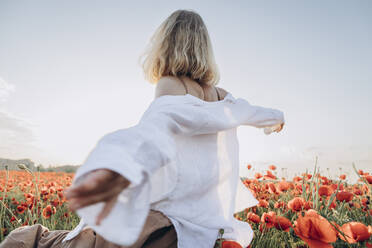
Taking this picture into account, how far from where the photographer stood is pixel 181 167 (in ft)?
3.57

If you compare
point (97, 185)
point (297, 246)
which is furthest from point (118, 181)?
point (297, 246)

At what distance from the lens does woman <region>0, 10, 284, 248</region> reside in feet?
1.96

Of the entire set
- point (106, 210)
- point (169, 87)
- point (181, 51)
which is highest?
point (181, 51)

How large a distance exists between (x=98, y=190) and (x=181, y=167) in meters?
0.55

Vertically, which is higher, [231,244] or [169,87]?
[169,87]

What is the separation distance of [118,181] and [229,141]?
91cm

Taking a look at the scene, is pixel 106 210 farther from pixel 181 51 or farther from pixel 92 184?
pixel 181 51

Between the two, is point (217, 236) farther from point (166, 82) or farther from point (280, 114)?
point (166, 82)

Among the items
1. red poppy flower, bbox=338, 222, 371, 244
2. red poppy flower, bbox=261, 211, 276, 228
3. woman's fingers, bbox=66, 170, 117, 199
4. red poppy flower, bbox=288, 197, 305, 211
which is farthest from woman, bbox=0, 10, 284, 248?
red poppy flower, bbox=338, 222, 371, 244

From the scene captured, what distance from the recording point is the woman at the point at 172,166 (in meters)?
0.60

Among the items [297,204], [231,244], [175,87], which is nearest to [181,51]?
[175,87]

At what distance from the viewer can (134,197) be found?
632 mm

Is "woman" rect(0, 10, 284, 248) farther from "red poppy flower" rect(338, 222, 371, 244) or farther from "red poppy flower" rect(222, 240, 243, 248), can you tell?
"red poppy flower" rect(338, 222, 371, 244)

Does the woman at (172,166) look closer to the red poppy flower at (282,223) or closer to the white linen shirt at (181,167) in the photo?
the white linen shirt at (181,167)
